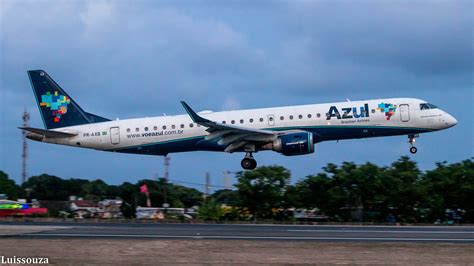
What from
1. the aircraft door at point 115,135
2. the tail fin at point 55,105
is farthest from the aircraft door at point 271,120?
the tail fin at point 55,105

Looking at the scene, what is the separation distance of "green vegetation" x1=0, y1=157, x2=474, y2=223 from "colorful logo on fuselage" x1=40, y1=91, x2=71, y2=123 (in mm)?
11062

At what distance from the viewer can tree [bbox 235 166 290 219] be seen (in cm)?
5354

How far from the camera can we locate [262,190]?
5428 centimetres

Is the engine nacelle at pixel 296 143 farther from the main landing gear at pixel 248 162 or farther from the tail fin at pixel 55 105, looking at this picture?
the tail fin at pixel 55 105

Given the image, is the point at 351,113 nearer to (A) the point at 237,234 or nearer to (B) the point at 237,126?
(B) the point at 237,126

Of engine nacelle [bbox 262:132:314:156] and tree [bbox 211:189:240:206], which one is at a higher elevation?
engine nacelle [bbox 262:132:314:156]

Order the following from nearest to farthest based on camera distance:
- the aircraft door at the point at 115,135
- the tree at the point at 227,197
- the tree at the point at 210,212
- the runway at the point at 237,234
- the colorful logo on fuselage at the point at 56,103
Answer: the runway at the point at 237,234 < the aircraft door at the point at 115,135 < the tree at the point at 210,212 < the colorful logo on fuselage at the point at 56,103 < the tree at the point at 227,197

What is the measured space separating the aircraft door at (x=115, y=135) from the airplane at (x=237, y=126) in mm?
63

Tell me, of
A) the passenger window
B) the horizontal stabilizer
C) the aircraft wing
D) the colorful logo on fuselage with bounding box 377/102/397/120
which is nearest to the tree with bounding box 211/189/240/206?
the aircraft wing

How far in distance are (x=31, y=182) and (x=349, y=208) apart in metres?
61.6

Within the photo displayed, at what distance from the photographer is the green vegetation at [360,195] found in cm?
5191

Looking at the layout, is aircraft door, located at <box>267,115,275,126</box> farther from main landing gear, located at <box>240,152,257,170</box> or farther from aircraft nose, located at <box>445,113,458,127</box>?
aircraft nose, located at <box>445,113,458,127</box>

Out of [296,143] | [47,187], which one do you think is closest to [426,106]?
[296,143]

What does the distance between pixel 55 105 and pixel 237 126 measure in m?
12.9
